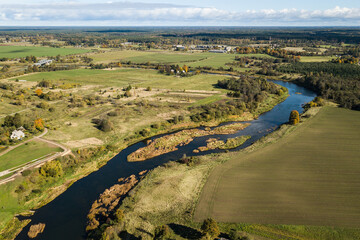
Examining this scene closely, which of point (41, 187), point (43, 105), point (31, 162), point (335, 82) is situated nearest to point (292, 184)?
point (41, 187)

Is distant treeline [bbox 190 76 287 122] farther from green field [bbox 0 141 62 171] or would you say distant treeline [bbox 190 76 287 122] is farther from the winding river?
green field [bbox 0 141 62 171]

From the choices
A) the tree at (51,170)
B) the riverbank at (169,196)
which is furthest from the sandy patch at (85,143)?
the riverbank at (169,196)

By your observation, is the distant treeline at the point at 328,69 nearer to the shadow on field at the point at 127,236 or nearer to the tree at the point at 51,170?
the shadow on field at the point at 127,236

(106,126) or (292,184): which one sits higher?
(106,126)

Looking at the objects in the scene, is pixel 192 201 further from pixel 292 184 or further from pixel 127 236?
pixel 292 184

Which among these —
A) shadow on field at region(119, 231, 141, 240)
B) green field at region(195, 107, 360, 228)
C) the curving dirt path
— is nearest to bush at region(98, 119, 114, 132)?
the curving dirt path

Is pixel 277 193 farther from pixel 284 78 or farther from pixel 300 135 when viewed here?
pixel 284 78

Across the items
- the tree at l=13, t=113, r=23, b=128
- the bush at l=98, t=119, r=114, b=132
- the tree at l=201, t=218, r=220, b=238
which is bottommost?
the tree at l=201, t=218, r=220, b=238
